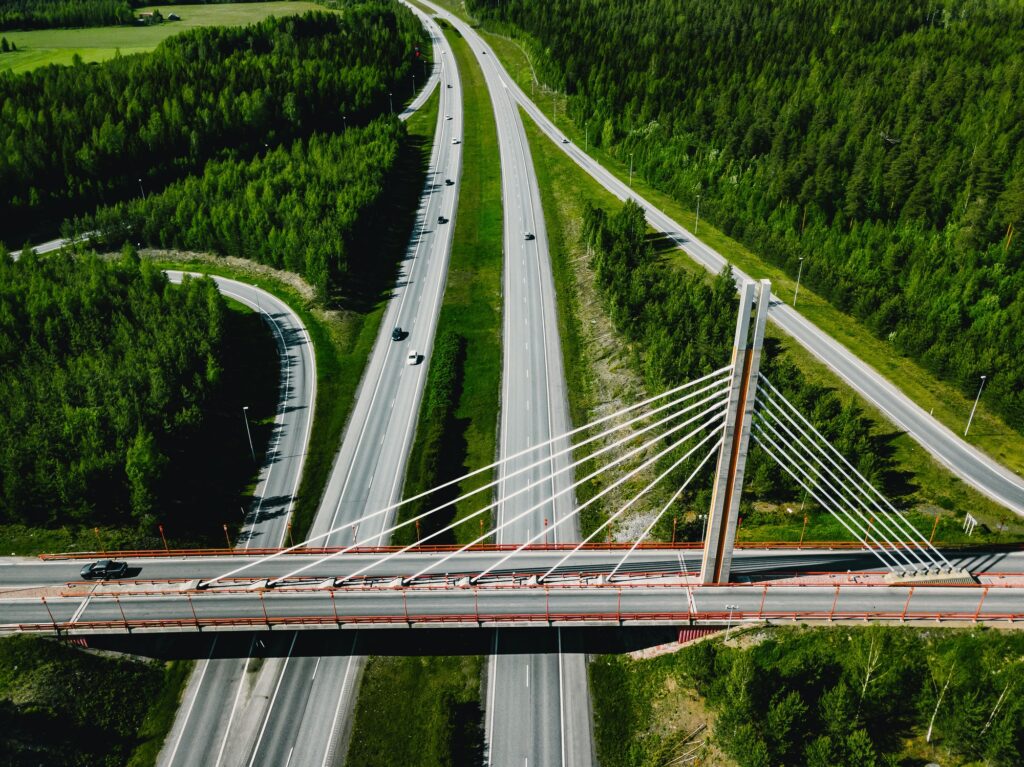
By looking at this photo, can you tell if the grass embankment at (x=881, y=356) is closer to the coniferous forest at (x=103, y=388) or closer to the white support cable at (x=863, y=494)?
the white support cable at (x=863, y=494)

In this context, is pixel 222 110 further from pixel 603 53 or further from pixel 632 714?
pixel 632 714

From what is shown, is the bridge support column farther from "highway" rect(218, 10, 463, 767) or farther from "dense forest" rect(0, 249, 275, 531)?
"dense forest" rect(0, 249, 275, 531)

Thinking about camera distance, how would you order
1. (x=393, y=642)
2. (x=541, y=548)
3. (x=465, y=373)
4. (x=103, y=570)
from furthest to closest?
(x=465, y=373), (x=103, y=570), (x=541, y=548), (x=393, y=642)

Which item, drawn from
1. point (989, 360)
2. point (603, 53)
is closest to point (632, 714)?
point (989, 360)

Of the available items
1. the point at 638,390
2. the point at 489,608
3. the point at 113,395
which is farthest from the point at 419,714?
the point at 113,395

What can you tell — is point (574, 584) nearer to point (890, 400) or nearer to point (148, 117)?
point (890, 400)

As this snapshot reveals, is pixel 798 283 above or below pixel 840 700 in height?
above
